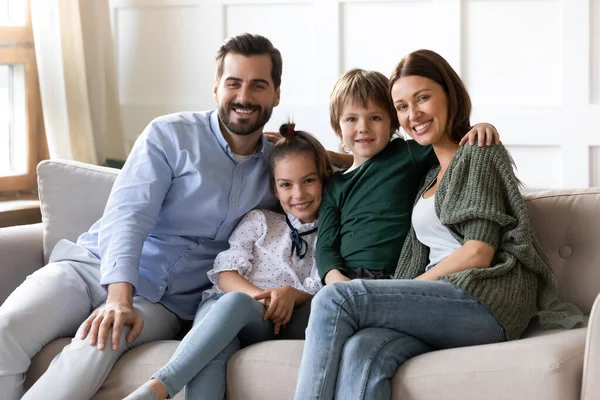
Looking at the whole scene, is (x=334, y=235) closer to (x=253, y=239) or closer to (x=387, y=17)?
(x=253, y=239)

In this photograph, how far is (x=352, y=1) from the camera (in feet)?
11.6

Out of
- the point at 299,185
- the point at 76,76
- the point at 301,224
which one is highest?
the point at 76,76

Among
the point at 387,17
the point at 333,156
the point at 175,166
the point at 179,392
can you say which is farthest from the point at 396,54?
the point at 179,392

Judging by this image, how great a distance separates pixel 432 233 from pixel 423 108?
31 cm

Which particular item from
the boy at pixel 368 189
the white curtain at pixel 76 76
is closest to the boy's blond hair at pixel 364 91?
the boy at pixel 368 189

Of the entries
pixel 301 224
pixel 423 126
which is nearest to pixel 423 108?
pixel 423 126

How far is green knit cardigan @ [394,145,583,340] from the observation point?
195 cm

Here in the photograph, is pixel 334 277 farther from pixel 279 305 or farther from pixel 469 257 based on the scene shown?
pixel 469 257

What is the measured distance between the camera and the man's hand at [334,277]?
2201 mm

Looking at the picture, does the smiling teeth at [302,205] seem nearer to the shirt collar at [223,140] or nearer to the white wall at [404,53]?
the shirt collar at [223,140]

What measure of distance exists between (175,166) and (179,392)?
2.15 feet

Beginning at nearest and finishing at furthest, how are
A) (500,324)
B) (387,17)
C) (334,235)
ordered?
(500,324), (334,235), (387,17)

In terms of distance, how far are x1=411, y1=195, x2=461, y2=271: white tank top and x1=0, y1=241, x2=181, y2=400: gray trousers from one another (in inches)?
27.7

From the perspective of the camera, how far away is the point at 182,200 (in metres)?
2.41
